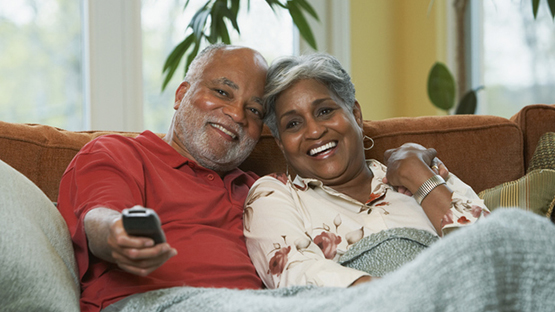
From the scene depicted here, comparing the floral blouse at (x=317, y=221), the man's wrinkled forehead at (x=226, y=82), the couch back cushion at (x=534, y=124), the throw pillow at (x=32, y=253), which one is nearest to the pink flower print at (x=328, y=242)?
the floral blouse at (x=317, y=221)

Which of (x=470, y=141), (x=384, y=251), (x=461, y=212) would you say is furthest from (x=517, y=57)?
(x=384, y=251)

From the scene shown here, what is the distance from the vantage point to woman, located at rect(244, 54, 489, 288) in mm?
1262

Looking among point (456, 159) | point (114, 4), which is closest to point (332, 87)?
point (456, 159)

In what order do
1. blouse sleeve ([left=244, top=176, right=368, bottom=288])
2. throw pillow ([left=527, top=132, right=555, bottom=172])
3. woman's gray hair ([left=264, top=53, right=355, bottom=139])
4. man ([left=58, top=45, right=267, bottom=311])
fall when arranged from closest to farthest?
man ([left=58, top=45, right=267, bottom=311]) → blouse sleeve ([left=244, top=176, right=368, bottom=288]) → woman's gray hair ([left=264, top=53, right=355, bottom=139]) → throw pillow ([left=527, top=132, right=555, bottom=172])

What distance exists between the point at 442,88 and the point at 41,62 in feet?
Result: 6.29

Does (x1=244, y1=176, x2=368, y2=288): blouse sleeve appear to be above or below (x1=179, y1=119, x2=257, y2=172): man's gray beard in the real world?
below

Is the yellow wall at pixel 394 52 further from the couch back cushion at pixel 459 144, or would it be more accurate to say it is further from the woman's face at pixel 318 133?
the woman's face at pixel 318 133

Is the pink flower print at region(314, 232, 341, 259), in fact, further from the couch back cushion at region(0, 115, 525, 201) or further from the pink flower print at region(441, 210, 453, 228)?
the couch back cushion at region(0, 115, 525, 201)

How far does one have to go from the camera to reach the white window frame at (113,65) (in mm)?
2439

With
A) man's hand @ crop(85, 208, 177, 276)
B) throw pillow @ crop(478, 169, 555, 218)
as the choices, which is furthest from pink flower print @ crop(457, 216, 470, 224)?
man's hand @ crop(85, 208, 177, 276)

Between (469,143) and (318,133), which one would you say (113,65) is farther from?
(469,143)

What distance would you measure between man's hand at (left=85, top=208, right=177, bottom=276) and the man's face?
507mm

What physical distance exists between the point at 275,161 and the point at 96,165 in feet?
2.24

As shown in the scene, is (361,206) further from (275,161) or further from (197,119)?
(197,119)
